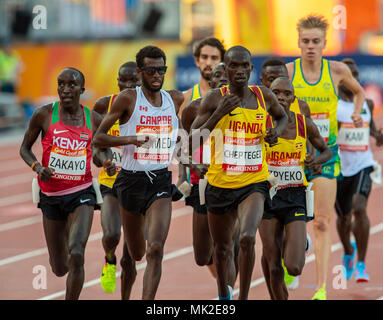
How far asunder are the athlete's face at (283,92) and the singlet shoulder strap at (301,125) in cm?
13

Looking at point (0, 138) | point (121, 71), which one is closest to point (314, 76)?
point (121, 71)

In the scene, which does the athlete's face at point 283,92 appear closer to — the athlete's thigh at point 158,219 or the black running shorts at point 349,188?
the athlete's thigh at point 158,219

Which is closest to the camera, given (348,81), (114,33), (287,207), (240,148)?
(240,148)

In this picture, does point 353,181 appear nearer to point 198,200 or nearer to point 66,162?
point 198,200

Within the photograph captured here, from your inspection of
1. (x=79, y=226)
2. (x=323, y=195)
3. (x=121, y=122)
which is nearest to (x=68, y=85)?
(x=121, y=122)

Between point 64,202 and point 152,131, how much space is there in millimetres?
990

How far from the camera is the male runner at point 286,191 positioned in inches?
305

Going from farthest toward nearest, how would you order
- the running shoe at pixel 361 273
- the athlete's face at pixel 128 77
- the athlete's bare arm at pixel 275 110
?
1. the running shoe at pixel 361 273
2. the athlete's face at pixel 128 77
3. the athlete's bare arm at pixel 275 110

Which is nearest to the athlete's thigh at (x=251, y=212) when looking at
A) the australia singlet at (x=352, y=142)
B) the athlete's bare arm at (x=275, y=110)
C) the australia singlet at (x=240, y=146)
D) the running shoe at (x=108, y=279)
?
the australia singlet at (x=240, y=146)

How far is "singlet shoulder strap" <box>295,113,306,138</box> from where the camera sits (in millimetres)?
7980

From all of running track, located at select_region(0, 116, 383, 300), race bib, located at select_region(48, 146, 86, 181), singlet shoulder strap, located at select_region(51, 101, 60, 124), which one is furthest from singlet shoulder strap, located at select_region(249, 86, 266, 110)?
running track, located at select_region(0, 116, 383, 300)

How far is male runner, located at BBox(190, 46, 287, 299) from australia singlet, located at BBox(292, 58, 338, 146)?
1.40 metres

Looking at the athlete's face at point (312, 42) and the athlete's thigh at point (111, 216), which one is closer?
the athlete's thigh at point (111, 216)

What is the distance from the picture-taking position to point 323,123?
8844 millimetres
